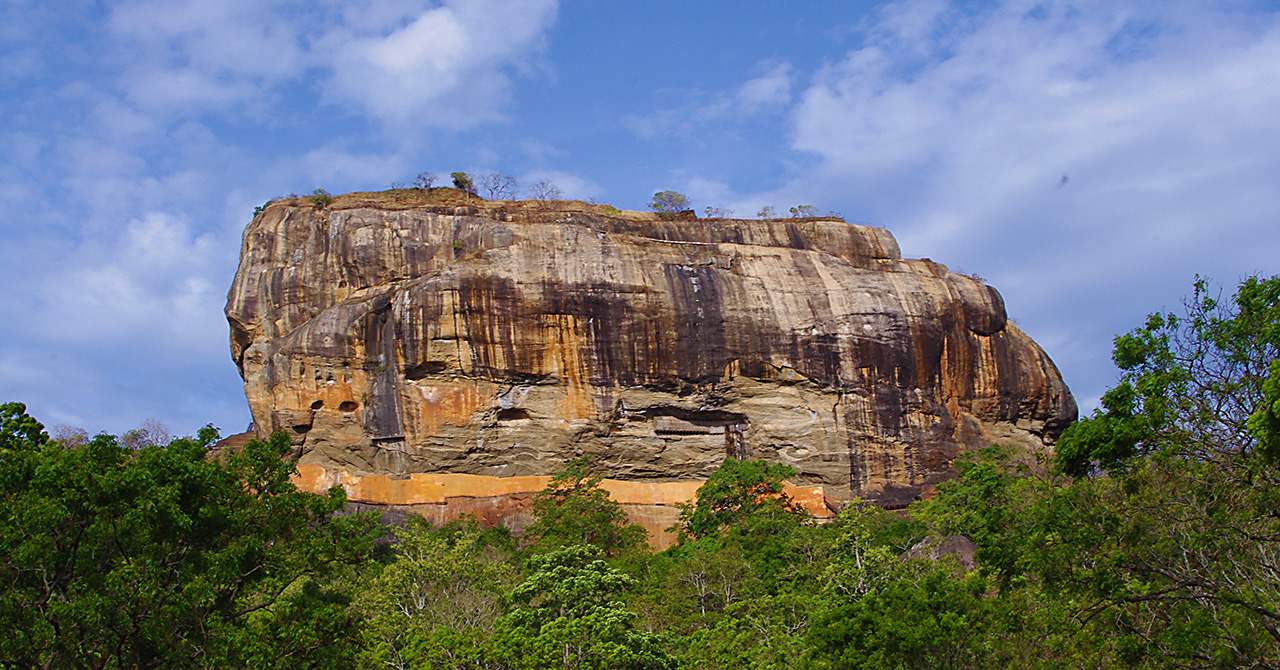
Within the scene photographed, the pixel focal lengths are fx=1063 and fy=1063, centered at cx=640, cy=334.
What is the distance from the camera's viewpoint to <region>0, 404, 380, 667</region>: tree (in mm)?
11336

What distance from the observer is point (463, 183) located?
43750mm

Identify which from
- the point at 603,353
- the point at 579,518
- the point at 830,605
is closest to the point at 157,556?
the point at 830,605

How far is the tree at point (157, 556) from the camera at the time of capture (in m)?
11.3

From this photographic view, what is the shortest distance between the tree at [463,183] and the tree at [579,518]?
14141mm

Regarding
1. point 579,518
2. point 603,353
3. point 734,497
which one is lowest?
point 579,518

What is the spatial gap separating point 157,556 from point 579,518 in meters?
20.5

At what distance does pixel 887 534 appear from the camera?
96.3 feet

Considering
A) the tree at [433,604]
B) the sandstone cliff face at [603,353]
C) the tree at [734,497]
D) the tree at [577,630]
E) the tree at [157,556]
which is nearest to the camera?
the tree at [157,556]

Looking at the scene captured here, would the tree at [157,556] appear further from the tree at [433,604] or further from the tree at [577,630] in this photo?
the tree at [577,630]

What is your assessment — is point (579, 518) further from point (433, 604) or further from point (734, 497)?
point (433, 604)

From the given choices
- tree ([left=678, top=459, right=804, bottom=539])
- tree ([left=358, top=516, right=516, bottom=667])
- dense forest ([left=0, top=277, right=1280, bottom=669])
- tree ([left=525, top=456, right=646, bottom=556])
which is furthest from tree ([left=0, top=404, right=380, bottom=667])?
tree ([left=678, top=459, right=804, bottom=539])

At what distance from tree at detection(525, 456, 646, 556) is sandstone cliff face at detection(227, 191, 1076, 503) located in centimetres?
187

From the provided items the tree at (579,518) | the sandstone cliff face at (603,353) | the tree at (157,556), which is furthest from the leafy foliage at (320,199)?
the tree at (157,556)

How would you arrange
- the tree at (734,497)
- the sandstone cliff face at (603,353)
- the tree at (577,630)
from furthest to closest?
the sandstone cliff face at (603,353) → the tree at (734,497) → the tree at (577,630)
